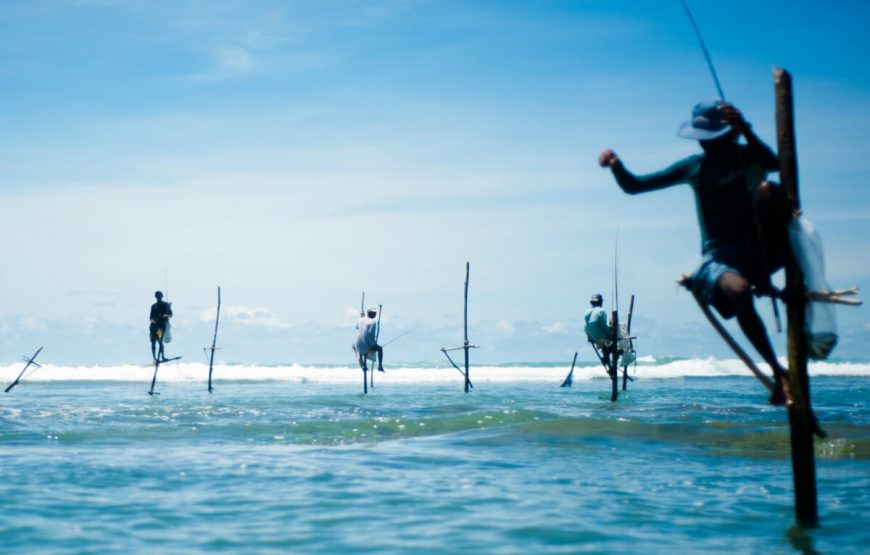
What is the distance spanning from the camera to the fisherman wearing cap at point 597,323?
989 inches

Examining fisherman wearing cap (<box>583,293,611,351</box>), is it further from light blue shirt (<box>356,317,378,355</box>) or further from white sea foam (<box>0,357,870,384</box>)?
white sea foam (<box>0,357,870,384</box>)

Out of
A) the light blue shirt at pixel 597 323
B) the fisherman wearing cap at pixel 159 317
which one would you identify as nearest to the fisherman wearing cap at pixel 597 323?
the light blue shirt at pixel 597 323

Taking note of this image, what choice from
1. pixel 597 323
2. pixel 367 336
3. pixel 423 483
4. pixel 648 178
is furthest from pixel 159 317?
pixel 648 178

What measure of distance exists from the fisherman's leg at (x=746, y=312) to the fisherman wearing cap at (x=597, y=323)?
1931 cm

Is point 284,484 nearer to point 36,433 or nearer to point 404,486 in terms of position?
point 404,486

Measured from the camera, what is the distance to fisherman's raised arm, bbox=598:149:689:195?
225 inches

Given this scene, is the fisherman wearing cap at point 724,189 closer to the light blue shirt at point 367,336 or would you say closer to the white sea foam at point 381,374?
the light blue shirt at point 367,336

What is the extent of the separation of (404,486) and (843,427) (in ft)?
31.1

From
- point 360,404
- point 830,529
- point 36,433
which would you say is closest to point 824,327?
point 830,529

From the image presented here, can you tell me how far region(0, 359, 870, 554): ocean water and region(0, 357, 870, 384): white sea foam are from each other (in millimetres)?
28828

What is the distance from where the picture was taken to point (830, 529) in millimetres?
7594

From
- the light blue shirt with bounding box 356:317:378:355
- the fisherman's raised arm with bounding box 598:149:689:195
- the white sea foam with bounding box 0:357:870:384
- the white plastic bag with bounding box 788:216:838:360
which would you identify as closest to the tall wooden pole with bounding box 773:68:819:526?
the white plastic bag with bounding box 788:216:838:360

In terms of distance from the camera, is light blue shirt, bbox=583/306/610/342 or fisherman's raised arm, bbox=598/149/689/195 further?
light blue shirt, bbox=583/306/610/342

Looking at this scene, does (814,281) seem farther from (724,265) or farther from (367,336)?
(367,336)
